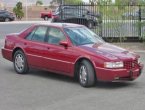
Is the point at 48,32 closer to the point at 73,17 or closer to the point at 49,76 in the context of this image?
the point at 49,76

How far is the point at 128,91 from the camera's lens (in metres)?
10.2

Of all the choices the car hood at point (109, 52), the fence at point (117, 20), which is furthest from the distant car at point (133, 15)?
the car hood at point (109, 52)

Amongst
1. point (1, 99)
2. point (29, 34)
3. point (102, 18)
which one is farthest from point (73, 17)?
point (1, 99)

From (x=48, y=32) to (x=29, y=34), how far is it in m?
0.84

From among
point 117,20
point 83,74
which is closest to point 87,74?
point 83,74

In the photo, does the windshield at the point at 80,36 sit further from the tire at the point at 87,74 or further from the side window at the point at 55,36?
the tire at the point at 87,74

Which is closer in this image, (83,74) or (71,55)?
(83,74)

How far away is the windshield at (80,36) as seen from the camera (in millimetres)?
11492

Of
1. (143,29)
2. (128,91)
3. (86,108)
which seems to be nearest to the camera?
(86,108)

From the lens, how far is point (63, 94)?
988 cm

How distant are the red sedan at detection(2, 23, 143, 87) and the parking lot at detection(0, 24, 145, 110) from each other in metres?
0.30

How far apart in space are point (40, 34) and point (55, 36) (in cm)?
65

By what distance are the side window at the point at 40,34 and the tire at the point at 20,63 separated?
60 cm

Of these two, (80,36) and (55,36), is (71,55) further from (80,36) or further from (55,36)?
(55,36)
